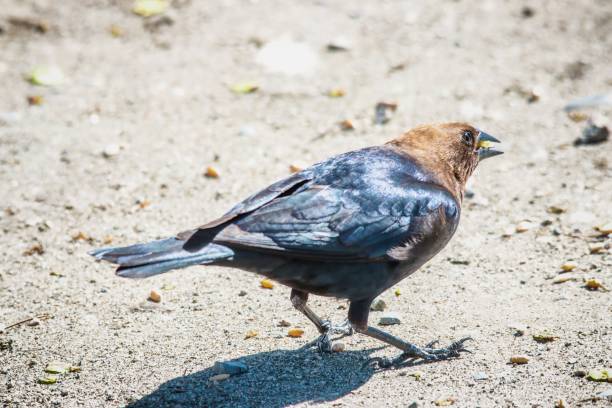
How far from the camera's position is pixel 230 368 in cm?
433

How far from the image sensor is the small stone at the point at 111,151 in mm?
6656

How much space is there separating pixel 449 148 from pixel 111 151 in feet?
9.38

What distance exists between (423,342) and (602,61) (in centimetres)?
416

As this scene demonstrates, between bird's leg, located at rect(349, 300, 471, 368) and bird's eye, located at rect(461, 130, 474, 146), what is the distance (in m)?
1.31

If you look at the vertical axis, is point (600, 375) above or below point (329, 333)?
above

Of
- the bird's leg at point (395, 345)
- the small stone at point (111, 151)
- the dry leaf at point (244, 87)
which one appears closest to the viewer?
the bird's leg at point (395, 345)

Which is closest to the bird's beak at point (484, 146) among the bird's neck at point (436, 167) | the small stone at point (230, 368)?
the bird's neck at point (436, 167)

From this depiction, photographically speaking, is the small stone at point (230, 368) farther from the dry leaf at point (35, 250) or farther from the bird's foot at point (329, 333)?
the dry leaf at point (35, 250)

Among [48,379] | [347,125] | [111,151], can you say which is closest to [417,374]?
[48,379]

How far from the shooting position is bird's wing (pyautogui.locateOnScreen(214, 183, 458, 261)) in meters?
4.16

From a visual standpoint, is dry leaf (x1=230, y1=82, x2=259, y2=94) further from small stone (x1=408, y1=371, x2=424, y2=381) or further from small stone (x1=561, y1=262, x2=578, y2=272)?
small stone (x1=408, y1=371, x2=424, y2=381)

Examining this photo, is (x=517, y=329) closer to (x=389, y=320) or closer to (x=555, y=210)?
(x=389, y=320)

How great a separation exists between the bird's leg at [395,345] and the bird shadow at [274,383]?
16cm

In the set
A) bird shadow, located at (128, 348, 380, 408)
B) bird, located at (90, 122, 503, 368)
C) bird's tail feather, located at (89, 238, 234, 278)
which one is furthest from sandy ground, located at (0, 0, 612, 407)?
bird's tail feather, located at (89, 238, 234, 278)
